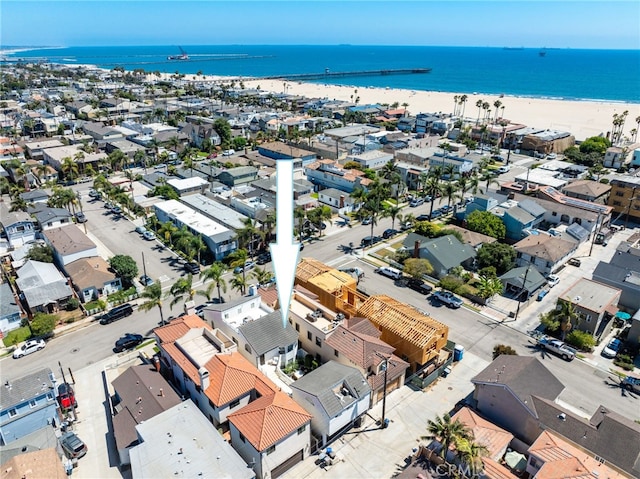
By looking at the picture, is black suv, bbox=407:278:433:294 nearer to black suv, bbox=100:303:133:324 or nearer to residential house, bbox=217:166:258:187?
black suv, bbox=100:303:133:324

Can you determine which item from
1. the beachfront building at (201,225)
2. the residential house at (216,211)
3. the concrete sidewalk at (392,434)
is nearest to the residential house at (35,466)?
the concrete sidewalk at (392,434)

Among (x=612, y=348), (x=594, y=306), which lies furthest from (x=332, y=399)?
(x=612, y=348)

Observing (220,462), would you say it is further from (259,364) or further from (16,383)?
(16,383)

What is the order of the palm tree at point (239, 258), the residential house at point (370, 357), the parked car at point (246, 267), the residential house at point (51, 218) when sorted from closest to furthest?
the residential house at point (370, 357) < the palm tree at point (239, 258) < the parked car at point (246, 267) < the residential house at point (51, 218)

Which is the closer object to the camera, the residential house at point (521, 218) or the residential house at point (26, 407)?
the residential house at point (26, 407)

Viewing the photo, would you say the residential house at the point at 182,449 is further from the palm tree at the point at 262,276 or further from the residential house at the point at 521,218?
the residential house at the point at 521,218

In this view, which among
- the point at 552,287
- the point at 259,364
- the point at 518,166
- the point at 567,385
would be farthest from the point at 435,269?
the point at 518,166
